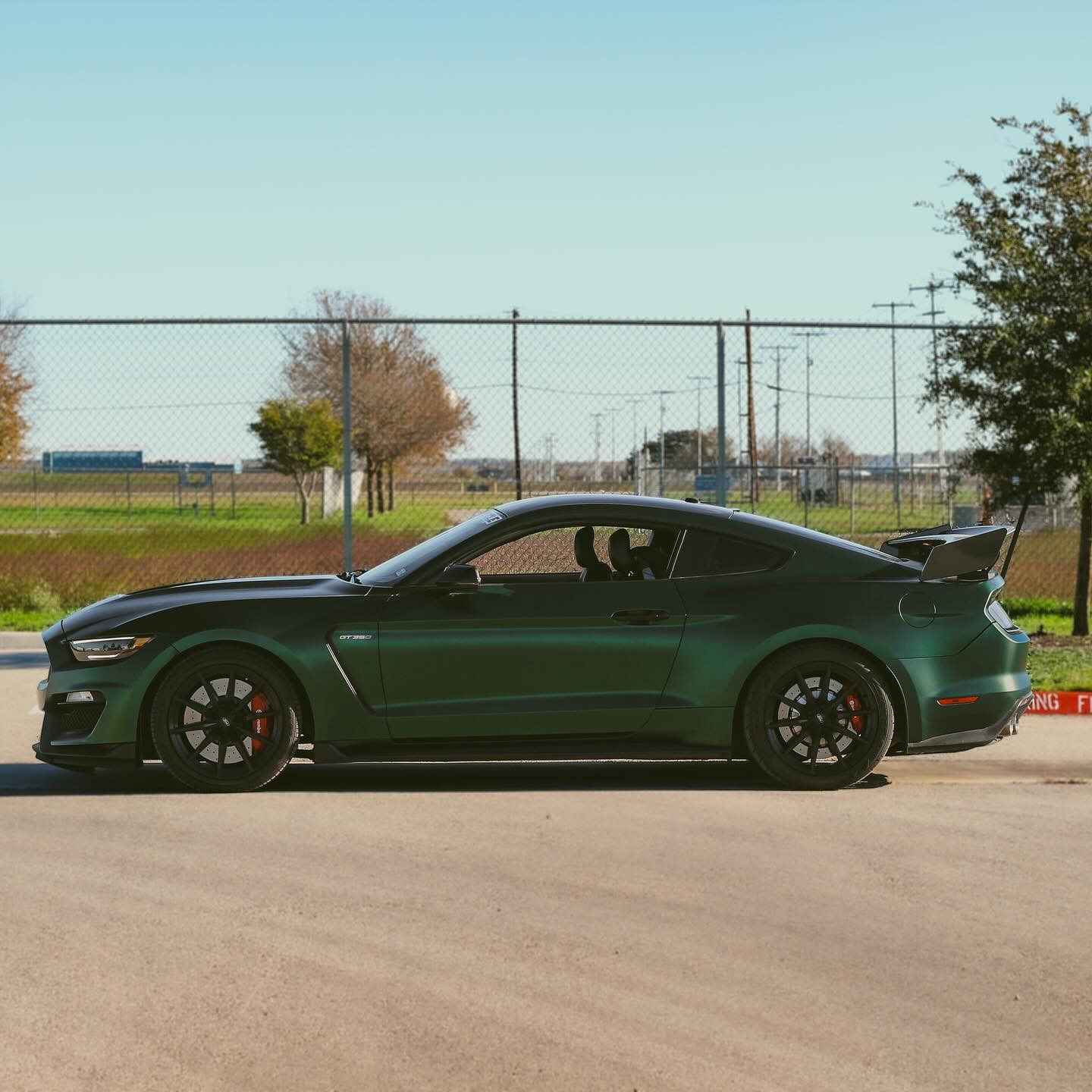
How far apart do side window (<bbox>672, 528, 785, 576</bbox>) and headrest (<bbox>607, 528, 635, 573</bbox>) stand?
0.79 feet

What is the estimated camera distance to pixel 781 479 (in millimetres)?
22891

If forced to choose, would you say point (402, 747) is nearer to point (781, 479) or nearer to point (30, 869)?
point (30, 869)

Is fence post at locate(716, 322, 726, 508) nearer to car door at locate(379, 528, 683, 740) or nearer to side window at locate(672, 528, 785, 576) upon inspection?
side window at locate(672, 528, 785, 576)

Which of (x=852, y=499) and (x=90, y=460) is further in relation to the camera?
(x=852, y=499)

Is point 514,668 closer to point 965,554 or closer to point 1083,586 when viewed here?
point 965,554

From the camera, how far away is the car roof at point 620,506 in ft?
26.8

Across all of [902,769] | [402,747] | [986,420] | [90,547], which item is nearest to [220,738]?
[402,747]

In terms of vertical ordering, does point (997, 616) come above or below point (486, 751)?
above

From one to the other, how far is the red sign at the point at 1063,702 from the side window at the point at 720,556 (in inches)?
129

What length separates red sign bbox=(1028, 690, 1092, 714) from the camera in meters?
10.5

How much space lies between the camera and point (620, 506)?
8.20m

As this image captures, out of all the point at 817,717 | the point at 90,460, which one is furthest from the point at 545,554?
the point at 90,460

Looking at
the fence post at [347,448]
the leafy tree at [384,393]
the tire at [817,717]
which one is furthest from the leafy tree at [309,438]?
the tire at [817,717]

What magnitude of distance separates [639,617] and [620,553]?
16.1 inches
